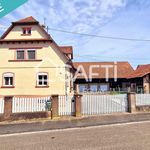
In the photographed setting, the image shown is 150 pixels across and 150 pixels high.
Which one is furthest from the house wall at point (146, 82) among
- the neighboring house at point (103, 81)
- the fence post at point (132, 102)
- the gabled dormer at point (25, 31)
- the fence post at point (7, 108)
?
the fence post at point (7, 108)

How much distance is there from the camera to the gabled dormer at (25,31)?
1123 inches

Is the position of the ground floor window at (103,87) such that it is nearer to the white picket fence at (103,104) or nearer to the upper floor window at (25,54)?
the upper floor window at (25,54)

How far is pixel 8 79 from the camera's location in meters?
28.7

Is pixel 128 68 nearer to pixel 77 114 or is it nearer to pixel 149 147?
pixel 77 114

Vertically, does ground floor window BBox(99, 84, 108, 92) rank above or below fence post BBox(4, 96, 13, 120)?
above

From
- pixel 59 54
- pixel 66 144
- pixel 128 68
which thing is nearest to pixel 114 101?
pixel 66 144

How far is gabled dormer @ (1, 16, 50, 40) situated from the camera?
1123 inches

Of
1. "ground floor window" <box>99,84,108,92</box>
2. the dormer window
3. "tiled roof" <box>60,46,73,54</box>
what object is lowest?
"ground floor window" <box>99,84,108,92</box>

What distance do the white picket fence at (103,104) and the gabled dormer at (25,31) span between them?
12310mm

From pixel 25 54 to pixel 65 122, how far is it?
15.0 metres

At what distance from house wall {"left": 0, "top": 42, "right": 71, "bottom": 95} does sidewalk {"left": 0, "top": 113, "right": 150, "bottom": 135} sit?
1252cm

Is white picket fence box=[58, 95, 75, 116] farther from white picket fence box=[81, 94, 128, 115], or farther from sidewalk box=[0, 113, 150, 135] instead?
sidewalk box=[0, 113, 150, 135]

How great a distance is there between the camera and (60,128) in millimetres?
14156

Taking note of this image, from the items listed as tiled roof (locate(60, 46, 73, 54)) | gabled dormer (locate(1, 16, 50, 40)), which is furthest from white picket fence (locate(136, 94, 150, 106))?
tiled roof (locate(60, 46, 73, 54))
